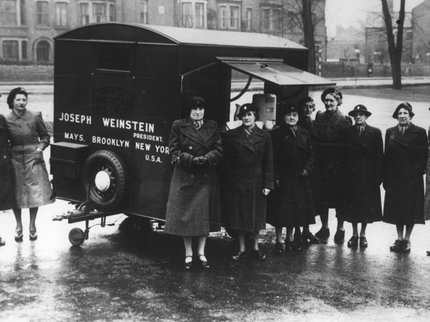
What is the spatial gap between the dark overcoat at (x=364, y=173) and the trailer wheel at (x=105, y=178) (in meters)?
2.66

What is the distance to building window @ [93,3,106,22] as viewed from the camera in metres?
47.1

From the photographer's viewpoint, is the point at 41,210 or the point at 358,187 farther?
the point at 41,210

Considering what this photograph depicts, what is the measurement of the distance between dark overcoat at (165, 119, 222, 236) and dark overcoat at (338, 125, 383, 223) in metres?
1.82

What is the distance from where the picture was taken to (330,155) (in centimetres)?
785

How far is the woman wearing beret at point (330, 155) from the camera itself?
7.80m

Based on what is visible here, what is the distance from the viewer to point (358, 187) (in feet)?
25.2

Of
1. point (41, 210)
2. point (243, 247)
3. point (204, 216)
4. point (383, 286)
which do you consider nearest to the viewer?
point (383, 286)

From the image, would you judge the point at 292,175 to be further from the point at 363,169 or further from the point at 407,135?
the point at 407,135

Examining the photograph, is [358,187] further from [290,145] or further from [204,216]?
[204,216]

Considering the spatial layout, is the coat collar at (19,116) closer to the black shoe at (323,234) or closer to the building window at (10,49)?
the black shoe at (323,234)

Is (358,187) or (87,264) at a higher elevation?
(358,187)

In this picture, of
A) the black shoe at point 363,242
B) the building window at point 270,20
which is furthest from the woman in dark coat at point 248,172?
the building window at point 270,20

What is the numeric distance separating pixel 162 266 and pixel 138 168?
122 cm

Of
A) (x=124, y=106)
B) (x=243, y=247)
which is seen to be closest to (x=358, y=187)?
(x=243, y=247)
